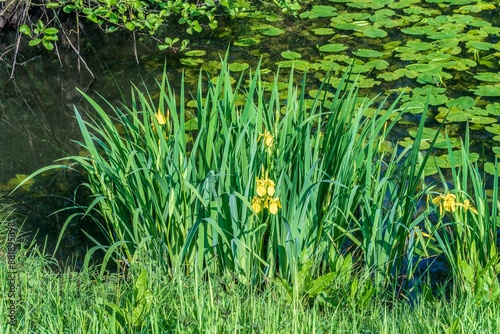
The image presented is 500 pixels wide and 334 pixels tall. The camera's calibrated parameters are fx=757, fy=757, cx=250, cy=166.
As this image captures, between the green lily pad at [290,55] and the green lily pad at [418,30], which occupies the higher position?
the green lily pad at [418,30]

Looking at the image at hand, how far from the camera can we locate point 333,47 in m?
5.77

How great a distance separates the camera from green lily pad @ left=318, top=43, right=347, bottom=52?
18.8ft

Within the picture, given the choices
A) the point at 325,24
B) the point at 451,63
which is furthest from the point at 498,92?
the point at 325,24

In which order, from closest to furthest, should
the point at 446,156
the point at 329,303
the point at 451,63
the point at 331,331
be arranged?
the point at 331,331 < the point at 329,303 < the point at 446,156 < the point at 451,63

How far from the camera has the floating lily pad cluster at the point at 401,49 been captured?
16.1 ft

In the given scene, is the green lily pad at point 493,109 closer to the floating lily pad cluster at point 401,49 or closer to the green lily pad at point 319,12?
the floating lily pad cluster at point 401,49

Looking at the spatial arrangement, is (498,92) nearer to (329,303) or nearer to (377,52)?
(377,52)

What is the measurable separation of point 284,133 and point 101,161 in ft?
2.48

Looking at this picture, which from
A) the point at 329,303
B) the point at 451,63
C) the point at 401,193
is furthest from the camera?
the point at 451,63

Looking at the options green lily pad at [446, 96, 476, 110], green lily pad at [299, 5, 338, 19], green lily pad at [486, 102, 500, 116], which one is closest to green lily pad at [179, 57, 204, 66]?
green lily pad at [299, 5, 338, 19]

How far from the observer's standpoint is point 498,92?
4.89m

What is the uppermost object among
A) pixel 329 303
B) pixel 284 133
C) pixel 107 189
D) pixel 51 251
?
pixel 284 133

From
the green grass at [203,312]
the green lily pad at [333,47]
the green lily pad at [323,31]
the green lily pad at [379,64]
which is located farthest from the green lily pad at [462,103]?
the green grass at [203,312]

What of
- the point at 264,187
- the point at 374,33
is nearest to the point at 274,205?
the point at 264,187
